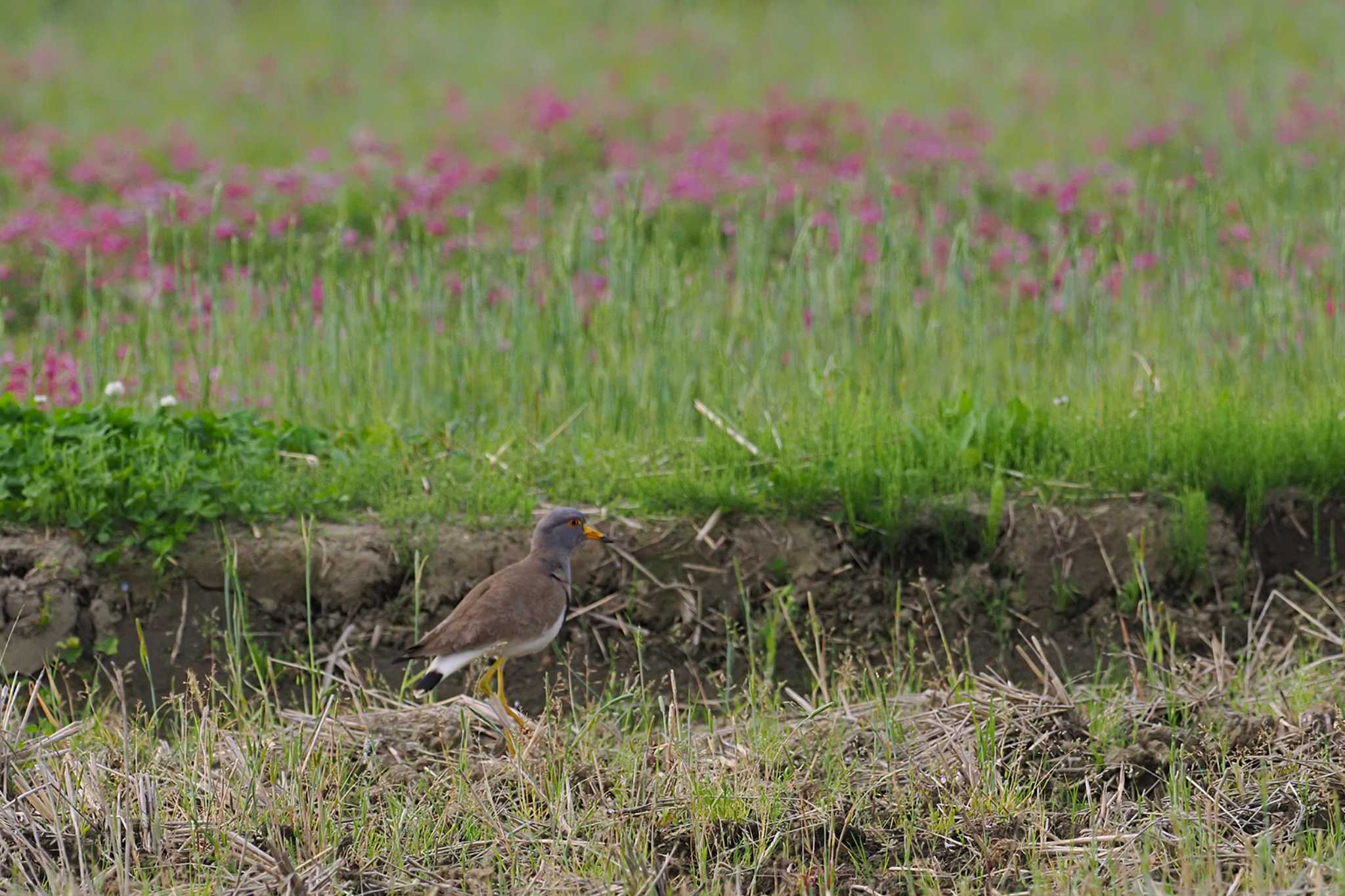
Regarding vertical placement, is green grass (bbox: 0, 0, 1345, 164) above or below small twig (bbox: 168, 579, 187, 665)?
above

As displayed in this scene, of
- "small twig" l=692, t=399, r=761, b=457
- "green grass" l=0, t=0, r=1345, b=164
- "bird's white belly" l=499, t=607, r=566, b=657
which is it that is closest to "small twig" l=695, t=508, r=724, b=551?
"small twig" l=692, t=399, r=761, b=457

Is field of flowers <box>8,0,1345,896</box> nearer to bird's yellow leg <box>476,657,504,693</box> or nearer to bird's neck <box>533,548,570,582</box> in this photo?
bird's yellow leg <box>476,657,504,693</box>

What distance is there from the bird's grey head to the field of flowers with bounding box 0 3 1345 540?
2.37 ft

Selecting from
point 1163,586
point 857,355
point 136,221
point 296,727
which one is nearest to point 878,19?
point 136,221

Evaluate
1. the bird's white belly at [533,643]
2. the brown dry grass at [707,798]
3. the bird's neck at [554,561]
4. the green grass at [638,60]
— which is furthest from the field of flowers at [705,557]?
the green grass at [638,60]

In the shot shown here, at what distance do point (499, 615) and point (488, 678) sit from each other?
0.38m

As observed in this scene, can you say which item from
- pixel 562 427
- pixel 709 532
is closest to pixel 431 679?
pixel 709 532

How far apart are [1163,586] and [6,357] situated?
4622 mm

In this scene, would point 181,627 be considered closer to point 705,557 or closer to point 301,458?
point 301,458

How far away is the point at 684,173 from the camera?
393 inches

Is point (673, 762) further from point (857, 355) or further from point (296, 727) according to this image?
point (857, 355)

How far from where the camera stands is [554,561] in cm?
431

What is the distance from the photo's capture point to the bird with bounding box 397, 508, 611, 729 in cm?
395

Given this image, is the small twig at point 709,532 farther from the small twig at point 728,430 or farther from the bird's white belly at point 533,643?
the bird's white belly at point 533,643
